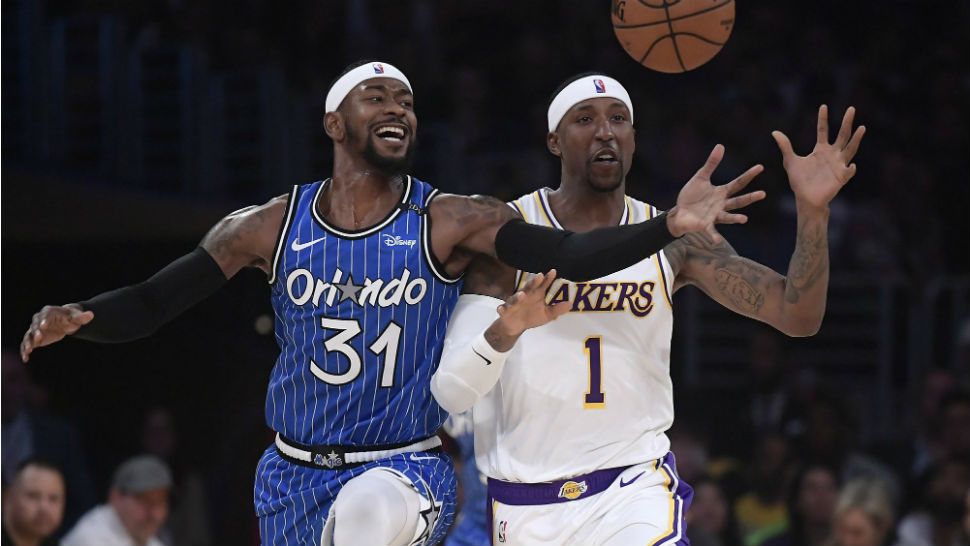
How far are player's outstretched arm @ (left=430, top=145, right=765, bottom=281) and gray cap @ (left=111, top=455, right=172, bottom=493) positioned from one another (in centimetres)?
369

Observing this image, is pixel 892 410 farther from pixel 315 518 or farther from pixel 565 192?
pixel 315 518

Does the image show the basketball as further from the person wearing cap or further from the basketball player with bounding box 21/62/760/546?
the person wearing cap

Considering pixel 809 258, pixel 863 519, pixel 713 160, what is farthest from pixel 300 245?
pixel 863 519

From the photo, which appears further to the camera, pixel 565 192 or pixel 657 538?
pixel 565 192

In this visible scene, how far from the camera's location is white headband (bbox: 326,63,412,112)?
5.58m

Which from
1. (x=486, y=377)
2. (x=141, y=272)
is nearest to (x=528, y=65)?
(x=141, y=272)

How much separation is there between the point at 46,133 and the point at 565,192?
676 cm

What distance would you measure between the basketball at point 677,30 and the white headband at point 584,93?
Answer: 0.37 m

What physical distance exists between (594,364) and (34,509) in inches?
147

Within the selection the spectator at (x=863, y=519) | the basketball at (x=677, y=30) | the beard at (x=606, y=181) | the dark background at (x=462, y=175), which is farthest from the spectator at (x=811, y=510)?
the beard at (x=606, y=181)

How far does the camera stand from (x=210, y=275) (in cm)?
550

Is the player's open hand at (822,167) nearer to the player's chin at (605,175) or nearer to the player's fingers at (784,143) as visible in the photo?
the player's fingers at (784,143)

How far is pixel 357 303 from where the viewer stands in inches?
209

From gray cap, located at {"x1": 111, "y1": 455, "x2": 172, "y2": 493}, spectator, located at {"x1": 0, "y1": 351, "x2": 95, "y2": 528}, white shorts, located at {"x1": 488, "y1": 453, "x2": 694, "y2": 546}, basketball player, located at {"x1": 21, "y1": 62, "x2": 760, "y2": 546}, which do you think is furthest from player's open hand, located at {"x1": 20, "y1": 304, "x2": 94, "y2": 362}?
spectator, located at {"x1": 0, "y1": 351, "x2": 95, "y2": 528}
